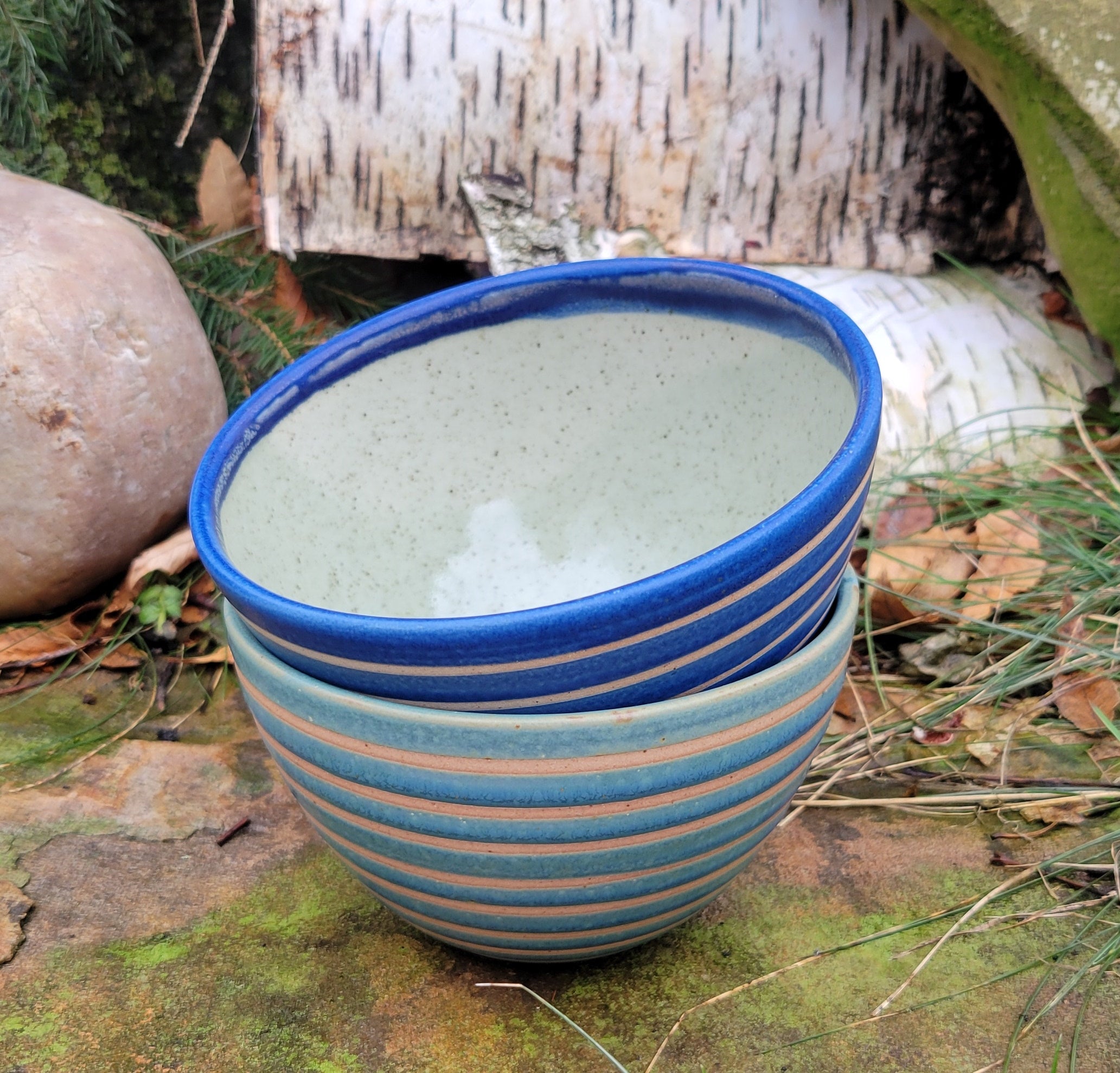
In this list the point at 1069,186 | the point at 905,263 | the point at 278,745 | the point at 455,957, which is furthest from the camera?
the point at 905,263

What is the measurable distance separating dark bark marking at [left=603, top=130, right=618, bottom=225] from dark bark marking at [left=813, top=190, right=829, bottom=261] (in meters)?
0.37

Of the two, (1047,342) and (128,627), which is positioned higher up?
(1047,342)

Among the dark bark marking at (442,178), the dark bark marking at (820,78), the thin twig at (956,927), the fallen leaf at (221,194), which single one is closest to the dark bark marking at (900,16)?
the dark bark marking at (820,78)

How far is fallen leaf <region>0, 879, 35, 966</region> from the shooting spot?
44.4 inches

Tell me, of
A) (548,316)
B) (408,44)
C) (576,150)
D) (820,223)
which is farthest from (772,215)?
(548,316)

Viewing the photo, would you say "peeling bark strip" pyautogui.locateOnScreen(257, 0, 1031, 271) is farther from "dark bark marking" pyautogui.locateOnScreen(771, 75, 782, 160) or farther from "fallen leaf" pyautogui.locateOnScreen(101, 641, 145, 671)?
"fallen leaf" pyautogui.locateOnScreen(101, 641, 145, 671)

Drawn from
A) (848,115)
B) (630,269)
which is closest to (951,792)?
(630,269)

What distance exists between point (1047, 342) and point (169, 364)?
4.89ft

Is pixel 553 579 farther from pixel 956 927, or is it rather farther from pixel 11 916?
pixel 11 916

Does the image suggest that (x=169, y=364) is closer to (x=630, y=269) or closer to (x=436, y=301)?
(x=436, y=301)

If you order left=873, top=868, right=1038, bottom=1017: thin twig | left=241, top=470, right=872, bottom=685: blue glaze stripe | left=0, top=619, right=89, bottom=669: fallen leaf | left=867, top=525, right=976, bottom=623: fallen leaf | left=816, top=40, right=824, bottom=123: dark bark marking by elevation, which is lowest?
left=0, top=619, right=89, bottom=669: fallen leaf

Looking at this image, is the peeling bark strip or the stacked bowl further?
the peeling bark strip

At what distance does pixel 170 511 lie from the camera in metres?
1.82

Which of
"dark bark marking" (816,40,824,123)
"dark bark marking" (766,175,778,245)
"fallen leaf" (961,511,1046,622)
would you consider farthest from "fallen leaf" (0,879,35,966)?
"dark bark marking" (816,40,824,123)
